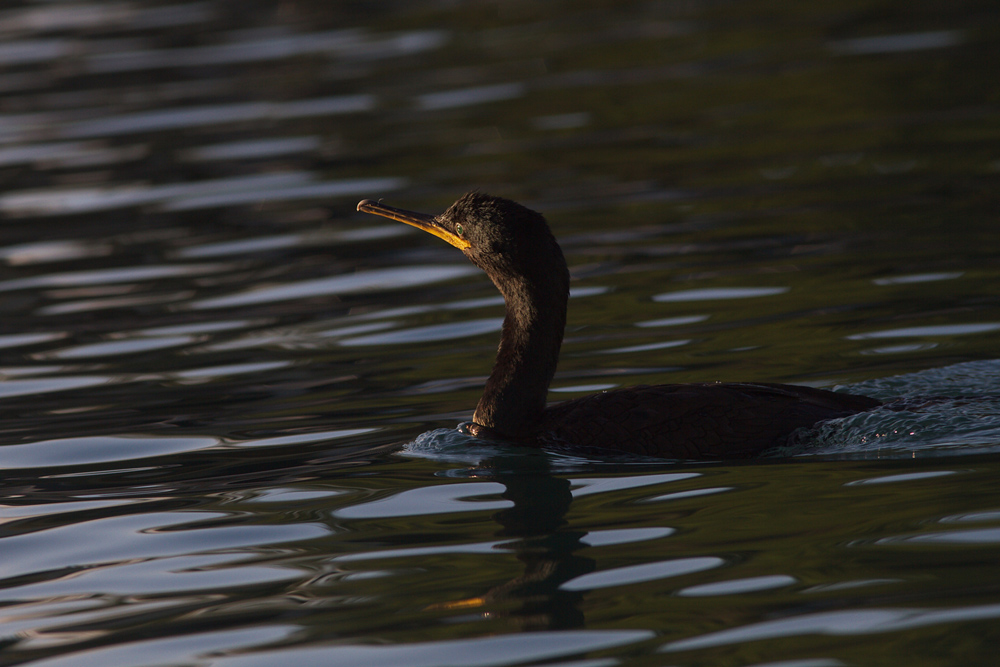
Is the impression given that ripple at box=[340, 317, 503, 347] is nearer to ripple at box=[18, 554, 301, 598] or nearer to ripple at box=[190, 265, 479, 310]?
ripple at box=[190, 265, 479, 310]

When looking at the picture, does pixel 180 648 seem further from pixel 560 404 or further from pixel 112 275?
pixel 112 275

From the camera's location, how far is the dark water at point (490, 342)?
5250 mm

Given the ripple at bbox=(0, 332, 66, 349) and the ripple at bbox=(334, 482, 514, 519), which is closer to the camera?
the ripple at bbox=(334, 482, 514, 519)

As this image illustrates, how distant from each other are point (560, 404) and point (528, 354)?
327 mm

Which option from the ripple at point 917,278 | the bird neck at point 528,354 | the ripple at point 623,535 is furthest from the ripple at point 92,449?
the ripple at point 917,278

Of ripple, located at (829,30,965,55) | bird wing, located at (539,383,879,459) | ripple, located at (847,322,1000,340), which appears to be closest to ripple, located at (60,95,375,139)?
ripple, located at (829,30,965,55)

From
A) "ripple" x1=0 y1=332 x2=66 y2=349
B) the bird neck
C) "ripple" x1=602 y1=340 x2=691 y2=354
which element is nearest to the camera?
the bird neck

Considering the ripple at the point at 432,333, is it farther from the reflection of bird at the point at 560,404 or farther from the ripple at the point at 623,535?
the ripple at the point at 623,535

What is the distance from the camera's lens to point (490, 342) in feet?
32.0

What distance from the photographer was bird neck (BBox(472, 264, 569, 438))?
7.34 m

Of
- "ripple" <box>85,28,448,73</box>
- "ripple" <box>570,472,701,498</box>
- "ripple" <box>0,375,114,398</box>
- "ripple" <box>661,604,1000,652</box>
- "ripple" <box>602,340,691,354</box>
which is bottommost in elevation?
"ripple" <box>661,604,1000,652</box>

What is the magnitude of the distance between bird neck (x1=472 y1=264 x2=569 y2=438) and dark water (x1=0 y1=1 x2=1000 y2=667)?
0.29 m

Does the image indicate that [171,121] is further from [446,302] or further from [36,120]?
[446,302]

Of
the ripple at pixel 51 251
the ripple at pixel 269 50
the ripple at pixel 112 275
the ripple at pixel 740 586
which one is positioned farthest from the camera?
the ripple at pixel 269 50
